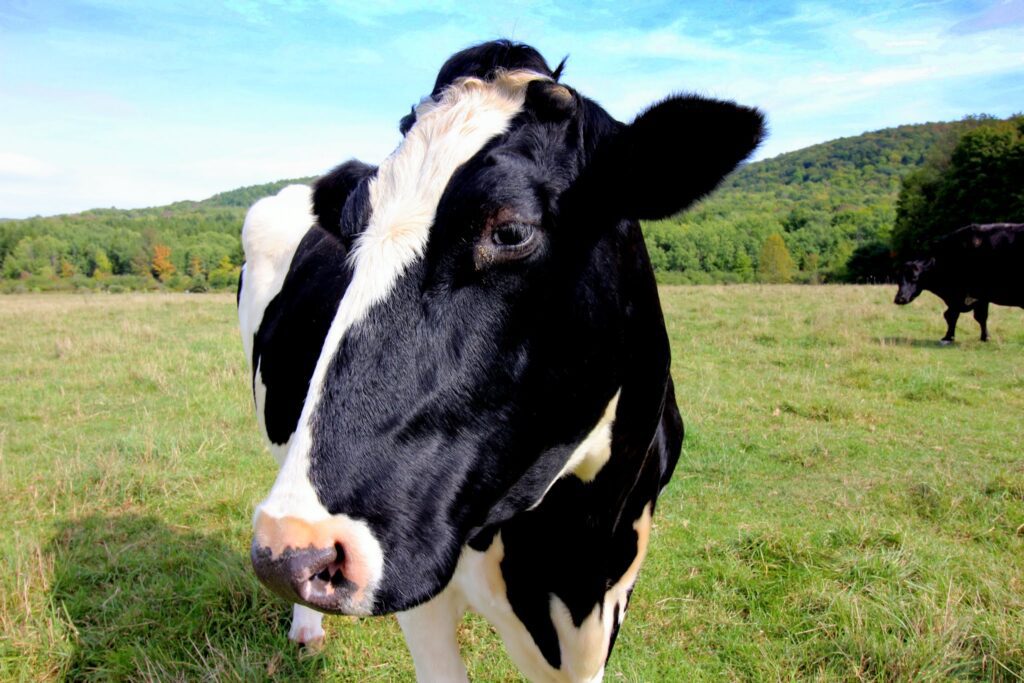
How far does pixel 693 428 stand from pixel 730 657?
3.37 metres

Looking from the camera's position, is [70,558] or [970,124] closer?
[70,558]

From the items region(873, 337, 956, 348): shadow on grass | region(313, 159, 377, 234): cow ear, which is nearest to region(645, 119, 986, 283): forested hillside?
region(313, 159, 377, 234): cow ear

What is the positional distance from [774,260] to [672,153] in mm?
56708

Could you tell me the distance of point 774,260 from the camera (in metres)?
53.8

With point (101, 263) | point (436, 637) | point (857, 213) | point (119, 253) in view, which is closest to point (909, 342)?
point (436, 637)

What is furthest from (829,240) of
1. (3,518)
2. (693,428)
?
(3,518)

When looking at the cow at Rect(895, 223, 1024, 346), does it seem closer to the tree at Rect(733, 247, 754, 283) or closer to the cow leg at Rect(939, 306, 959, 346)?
the cow leg at Rect(939, 306, 959, 346)

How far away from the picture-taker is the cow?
11562 millimetres

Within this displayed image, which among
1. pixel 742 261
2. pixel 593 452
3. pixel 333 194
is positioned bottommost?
pixel 742 261

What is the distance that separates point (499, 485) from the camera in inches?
54.5

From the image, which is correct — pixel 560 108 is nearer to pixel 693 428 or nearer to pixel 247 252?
pixel 247 252

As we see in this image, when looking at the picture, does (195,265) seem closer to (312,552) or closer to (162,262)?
(162,262)

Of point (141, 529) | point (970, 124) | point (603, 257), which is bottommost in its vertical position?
point (141, 529)

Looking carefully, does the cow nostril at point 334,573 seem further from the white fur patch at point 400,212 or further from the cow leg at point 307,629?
the cow leg at point 307,629
